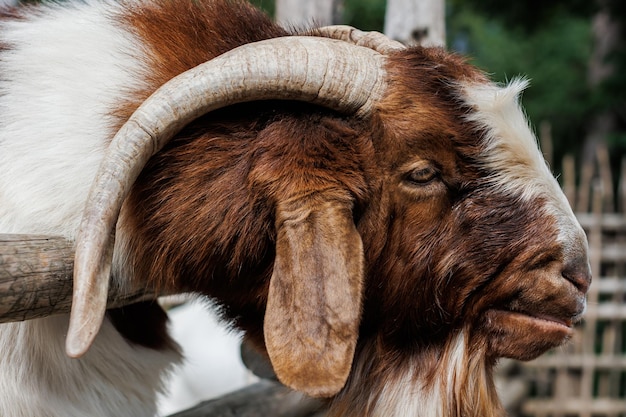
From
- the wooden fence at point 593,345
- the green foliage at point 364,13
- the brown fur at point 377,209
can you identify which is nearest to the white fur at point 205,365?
the brown fur at point 377,209

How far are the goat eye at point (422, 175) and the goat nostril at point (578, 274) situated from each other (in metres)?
0.46

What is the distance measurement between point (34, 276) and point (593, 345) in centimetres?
808

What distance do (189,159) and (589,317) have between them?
24.1ft

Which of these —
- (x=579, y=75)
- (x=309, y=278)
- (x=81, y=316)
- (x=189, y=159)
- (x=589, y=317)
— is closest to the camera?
(x=81, y=316)

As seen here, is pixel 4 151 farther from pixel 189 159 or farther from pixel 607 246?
pixel 607 246

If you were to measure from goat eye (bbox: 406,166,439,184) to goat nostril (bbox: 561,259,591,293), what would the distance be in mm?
462

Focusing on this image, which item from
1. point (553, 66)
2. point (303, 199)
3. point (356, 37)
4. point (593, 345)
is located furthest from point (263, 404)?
point (553, 66)

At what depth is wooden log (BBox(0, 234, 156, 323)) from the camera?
1.83m

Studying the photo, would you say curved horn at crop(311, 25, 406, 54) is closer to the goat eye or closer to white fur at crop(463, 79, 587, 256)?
white fur at crop(463, 79, 587, 256)

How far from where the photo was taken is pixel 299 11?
13.6ft

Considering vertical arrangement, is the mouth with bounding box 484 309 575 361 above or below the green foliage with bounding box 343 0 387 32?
above

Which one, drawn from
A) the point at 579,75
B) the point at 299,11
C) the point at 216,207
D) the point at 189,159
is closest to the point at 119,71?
the point at 189,159

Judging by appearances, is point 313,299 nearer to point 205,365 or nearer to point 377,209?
point 377,209

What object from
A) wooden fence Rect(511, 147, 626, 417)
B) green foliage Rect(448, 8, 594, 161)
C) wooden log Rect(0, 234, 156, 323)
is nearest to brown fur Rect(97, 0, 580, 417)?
wooden log Rect(0, 234, 156, 323)
